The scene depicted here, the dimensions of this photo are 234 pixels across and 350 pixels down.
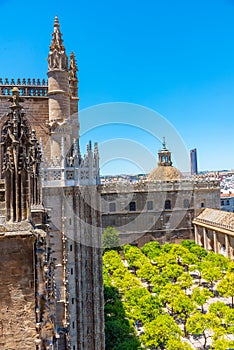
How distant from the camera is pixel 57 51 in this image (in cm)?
1469

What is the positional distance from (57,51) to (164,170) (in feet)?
102

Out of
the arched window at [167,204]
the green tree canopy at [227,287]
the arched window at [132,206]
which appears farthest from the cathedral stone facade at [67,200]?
the arched window at [167,204]

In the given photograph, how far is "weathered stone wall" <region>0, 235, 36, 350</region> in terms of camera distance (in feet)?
15.2

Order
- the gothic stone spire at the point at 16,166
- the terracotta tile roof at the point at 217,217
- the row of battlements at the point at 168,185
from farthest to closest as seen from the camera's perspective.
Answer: the row of battlements at the point at 168,185 → the terracotta tile roof at the point at 217,217 → the gothic stone spire at the point at 16,166

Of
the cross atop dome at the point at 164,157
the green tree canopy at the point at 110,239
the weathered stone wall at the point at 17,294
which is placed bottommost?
the green tree canopy at the point at 110,239

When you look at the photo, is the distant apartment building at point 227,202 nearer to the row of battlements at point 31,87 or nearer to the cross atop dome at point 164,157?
the cross atop dome at point 164,157

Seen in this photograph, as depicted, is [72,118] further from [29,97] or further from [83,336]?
[83,336]

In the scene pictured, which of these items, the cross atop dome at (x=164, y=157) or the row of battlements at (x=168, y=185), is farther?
the cross atop dome at (x=164, y=157)

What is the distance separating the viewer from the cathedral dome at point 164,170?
1721 inches

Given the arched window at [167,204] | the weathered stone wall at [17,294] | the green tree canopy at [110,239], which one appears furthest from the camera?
the arched window at [167,204]

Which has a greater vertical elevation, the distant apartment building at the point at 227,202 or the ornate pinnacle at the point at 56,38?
the ornate pinnacle at the point at 56,38

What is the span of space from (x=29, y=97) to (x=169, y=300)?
1471 centimetres

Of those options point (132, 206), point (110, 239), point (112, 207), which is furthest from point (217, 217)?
point (110, 239)

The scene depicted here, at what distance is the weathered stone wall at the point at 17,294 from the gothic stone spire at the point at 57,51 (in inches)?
449
